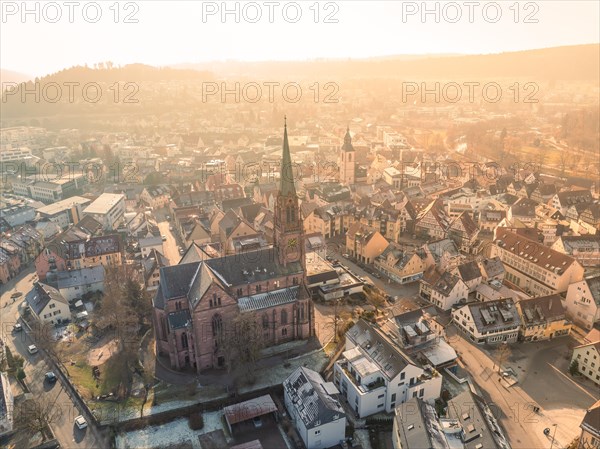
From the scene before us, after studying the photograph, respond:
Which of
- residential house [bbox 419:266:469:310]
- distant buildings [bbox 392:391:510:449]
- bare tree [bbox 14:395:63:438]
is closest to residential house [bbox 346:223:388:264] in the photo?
Answer: residential house [bbox 419:266:469:310]

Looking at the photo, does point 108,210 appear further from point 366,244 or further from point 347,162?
point 347,162

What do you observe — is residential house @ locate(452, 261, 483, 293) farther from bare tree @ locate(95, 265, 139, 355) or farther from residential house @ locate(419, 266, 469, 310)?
bare tree @ locate(95, 265, 139, 355)

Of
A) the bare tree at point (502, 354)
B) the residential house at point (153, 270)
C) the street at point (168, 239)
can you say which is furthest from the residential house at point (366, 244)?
the residential house at point (153, 270)

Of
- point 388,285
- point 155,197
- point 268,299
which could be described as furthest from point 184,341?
point 155,197

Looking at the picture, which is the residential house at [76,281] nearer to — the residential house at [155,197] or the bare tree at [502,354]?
the residential house at [155,197]

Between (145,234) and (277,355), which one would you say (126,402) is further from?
(145,234)

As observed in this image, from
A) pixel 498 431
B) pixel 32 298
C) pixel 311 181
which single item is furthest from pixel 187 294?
pixel 311 181
